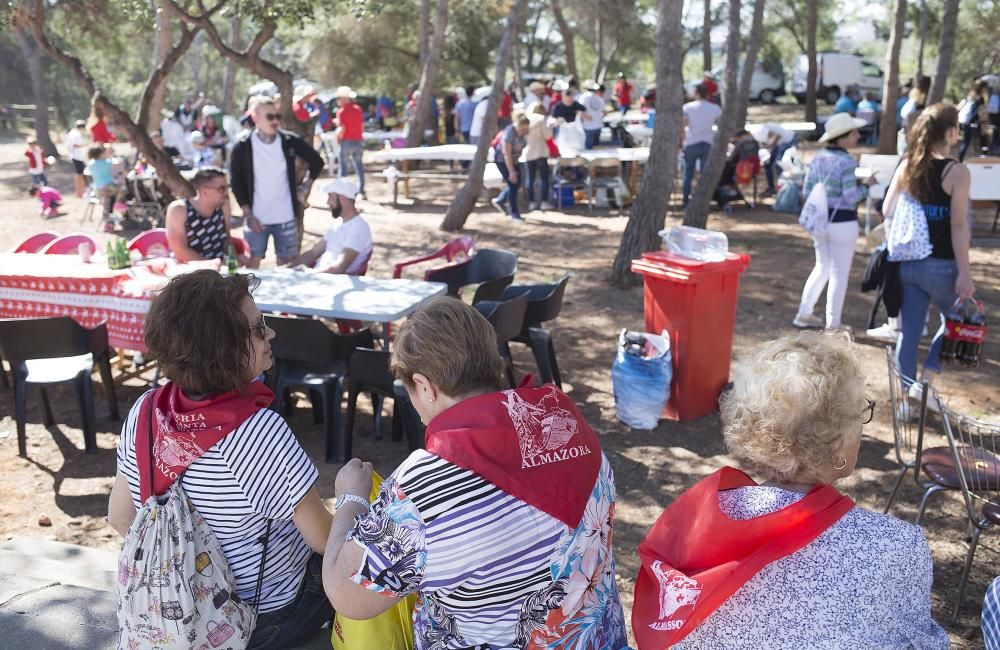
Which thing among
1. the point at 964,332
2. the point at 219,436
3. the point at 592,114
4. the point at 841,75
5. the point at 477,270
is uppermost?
the point at 841,75

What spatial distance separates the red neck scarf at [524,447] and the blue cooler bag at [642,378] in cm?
323

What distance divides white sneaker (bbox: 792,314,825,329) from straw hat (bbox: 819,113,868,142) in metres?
1.43

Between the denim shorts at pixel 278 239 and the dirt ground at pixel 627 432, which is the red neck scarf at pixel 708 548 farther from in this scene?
the denim shorts at pixel 278 239

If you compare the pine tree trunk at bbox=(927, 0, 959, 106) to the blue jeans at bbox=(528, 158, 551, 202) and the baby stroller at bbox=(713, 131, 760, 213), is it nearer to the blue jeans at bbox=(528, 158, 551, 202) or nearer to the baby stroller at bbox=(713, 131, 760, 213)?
the baby stroller at bbox=(713, 131, 760, 213)

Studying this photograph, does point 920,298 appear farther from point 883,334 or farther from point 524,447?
point 524,447

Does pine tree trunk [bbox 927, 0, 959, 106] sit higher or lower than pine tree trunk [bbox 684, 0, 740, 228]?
higher

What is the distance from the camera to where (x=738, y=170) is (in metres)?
12.9

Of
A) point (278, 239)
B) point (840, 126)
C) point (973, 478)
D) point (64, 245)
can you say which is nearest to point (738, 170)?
point (840, 126)

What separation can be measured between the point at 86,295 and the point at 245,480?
383cm

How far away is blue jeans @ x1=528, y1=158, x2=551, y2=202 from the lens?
41.9ft

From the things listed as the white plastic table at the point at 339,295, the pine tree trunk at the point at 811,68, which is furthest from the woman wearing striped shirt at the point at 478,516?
the pine tree trunk at the point at 811,68

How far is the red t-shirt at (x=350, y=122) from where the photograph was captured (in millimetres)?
13820

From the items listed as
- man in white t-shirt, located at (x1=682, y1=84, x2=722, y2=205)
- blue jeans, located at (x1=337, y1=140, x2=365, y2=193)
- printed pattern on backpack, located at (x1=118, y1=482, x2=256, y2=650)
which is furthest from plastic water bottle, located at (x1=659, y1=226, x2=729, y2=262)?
blue jeans, located at (x1=337, y1=140, x2=365, y2=193)

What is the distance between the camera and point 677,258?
5160 millimetres
